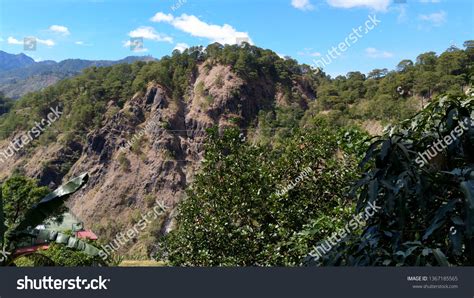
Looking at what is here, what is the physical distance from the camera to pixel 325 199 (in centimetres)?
623

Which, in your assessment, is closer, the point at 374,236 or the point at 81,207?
the point at 374,236

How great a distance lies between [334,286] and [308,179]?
4356mm

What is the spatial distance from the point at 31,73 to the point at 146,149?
6204 centimetres

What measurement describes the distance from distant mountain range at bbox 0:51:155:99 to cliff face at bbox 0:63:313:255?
19745 mm

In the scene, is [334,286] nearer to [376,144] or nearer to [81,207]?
[376,144]

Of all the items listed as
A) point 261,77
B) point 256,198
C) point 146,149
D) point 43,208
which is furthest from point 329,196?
point 261,77

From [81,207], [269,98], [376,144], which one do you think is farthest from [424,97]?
[376,144]

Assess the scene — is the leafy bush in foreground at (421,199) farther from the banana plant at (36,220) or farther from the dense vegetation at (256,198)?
the dense vegetation at (256,198)

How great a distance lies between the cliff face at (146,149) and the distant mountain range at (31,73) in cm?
1975

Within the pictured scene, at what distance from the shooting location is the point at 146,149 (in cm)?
5791

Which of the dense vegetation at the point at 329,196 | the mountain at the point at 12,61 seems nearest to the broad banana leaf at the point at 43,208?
the dense vegetation at the point at 329,196

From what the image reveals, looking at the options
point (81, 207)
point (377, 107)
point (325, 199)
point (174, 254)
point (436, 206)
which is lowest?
point (81, 207)

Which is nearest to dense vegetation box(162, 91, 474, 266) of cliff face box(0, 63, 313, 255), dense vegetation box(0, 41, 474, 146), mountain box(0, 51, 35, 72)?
dense vegetation box(0, 41, 474, 146)

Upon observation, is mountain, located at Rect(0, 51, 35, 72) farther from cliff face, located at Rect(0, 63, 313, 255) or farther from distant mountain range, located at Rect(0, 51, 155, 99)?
cliff face, located at Rect(0, 63, 313, 255)
